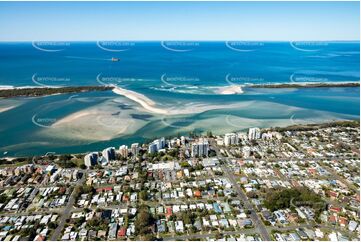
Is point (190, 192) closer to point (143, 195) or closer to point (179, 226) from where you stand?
point (143, 195)

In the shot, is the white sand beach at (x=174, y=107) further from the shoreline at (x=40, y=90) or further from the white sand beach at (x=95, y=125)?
the shoreline at (x=40, y=90)

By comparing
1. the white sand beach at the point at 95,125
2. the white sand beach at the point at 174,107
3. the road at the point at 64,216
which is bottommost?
the road at the point at 64,216

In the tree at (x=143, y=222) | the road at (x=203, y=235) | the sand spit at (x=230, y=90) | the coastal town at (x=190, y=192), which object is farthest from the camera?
the sand spit at (x=230, y=90)

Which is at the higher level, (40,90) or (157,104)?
(40,90)

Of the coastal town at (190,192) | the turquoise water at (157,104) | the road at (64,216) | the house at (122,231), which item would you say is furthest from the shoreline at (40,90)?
the house at (122,231)

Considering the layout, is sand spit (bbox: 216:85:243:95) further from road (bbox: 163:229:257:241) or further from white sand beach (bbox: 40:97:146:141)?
road (bbox: 163:229:257:241)

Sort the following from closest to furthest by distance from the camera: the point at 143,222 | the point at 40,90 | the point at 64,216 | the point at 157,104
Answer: the point at 143,222, the point at 64,216, the point at 157,104, the point at 40,90

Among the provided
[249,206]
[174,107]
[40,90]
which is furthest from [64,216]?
[40,90]

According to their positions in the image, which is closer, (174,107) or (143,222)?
(143,222)

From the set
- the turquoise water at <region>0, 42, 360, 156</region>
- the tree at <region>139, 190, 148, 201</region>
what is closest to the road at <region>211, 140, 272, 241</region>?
the tree at <region>139, 190, 148, 201</region>
